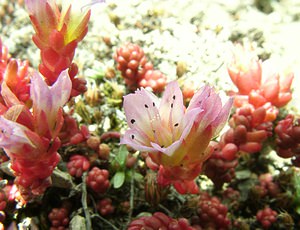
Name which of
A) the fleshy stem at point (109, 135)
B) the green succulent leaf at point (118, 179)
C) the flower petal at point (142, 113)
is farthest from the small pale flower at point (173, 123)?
the fleshy stem at point (109, 135)

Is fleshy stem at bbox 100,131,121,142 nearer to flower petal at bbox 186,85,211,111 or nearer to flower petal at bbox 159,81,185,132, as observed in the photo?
flower petal at bbox 159,81,185,132

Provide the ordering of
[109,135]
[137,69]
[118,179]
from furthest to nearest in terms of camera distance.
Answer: [137,69]
[109,135]
[118,179]

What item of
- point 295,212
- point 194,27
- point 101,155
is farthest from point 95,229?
point 194,27

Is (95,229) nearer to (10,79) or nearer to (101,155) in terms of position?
(101,155)

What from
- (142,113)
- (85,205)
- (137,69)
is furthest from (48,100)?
(137,69)

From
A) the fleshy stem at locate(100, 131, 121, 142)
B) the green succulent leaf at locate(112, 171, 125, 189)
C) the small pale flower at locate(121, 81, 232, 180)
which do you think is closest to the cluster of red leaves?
the fleshy stem at locate(100, 131, 121, 142)

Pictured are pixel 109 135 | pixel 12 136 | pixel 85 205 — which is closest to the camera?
pixel 12 136

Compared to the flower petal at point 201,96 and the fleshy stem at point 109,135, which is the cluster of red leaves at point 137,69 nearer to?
the fleshy stem at point 109,135

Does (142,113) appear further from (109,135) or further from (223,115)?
(109,135)
